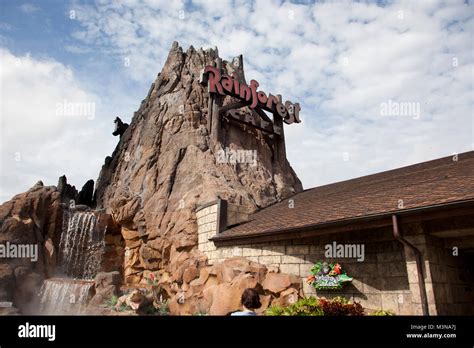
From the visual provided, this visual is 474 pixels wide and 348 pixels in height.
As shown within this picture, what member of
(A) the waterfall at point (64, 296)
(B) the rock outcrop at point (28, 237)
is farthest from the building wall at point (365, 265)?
(B) the rock outcrop at point (28, 237)

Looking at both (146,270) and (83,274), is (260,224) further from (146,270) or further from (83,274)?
(83,274)

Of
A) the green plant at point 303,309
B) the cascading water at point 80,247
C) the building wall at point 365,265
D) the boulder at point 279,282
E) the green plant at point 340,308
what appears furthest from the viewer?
the cascading water at point 80,247

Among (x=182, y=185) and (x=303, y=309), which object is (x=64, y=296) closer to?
(x=182, y=185)

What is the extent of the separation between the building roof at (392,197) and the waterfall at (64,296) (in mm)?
6225

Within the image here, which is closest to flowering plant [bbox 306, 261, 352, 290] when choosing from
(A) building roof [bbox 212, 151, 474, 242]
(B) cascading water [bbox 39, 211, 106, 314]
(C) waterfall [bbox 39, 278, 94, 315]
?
(A) building roof [bbox 212, 151, 474, 242]

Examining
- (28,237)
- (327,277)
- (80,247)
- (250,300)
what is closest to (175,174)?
(80,247)

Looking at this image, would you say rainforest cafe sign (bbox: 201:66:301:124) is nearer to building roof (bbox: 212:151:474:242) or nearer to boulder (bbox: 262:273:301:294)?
building roof (bbox: 212:151:474:242)

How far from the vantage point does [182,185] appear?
19234 millimetres

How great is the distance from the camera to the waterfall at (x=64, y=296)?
15038 mm

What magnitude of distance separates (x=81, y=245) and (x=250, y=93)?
44.6 ft

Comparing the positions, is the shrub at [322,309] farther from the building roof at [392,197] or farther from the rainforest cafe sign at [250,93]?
the rainforest cafe sign at [250,93]

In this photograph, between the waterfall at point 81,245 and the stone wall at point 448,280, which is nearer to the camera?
the stone wall at point 448,280

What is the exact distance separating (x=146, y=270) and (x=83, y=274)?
411 centimetres
